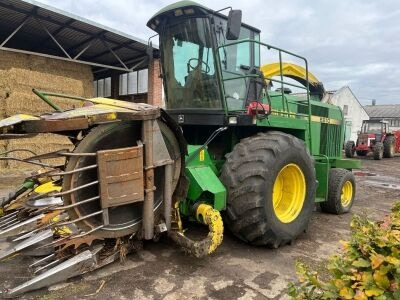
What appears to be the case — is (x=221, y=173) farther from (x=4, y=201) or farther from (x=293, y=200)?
(x=4, y=201)

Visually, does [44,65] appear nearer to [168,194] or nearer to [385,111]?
[168,194]

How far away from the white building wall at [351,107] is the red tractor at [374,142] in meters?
12.2

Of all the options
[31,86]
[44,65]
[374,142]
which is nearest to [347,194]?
[31,86]

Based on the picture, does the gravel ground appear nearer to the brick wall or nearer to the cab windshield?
the cab windshield

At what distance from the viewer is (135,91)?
14.1 metres

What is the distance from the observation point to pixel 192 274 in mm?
3377

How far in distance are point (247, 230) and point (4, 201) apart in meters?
2.75

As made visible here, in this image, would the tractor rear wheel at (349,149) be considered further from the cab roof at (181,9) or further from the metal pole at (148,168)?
the metal pole at (148,168)

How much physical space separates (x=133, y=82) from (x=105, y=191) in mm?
11772

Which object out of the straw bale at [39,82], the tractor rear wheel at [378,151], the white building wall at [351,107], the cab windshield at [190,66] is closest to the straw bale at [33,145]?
the straw bale at [39,82]

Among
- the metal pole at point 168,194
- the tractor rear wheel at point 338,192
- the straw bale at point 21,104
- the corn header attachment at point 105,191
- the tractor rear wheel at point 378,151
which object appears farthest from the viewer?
the tractor rear wheel at point 378,151

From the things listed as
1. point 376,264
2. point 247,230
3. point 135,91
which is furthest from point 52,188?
point 135,91

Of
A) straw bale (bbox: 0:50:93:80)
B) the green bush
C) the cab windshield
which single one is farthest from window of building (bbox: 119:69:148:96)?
the green bush

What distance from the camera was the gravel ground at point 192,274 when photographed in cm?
299
